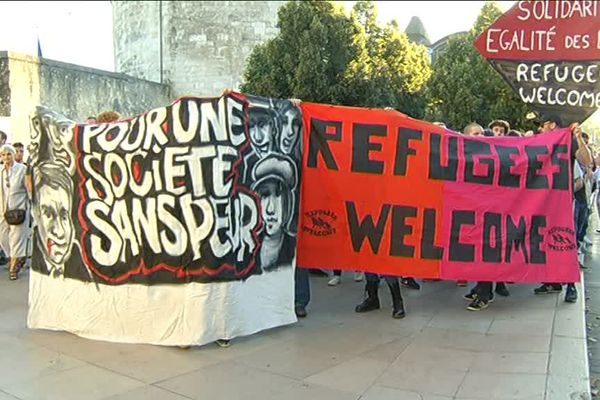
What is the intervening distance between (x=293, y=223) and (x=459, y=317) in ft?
6.37

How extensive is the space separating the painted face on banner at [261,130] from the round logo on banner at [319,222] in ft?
2.80

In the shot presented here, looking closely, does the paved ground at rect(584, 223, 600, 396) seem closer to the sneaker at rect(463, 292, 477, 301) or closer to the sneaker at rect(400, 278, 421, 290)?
the sneaker at rect(463, 292, 477, 301)

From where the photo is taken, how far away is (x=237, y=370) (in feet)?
14.7

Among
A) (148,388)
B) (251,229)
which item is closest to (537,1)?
(251,229)

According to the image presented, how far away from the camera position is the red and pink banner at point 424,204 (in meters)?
5.73

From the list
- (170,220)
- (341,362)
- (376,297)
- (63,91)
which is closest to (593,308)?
(376,297)

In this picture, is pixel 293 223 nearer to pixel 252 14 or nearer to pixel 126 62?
pixel 252 14

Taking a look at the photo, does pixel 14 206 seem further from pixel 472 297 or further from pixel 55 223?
pixel 472 297

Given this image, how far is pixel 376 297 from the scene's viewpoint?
20.4ft

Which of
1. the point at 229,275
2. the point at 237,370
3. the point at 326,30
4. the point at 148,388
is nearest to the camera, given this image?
the point at 148,388

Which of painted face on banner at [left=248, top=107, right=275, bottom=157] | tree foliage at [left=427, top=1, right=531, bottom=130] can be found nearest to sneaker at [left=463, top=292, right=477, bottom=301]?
painted face on banner at [left=248, top=107, right=275, bottom=157]

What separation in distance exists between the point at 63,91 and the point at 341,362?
13592 mm

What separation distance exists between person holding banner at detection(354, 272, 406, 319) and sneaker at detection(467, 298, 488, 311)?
73 cm

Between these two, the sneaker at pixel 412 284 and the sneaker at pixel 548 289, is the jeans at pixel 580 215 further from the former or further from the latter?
the sneaker at pixel 412 284
